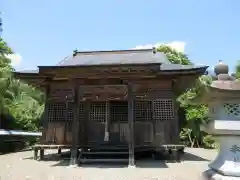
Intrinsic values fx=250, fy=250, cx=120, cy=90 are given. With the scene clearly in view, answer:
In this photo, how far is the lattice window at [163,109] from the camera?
10805 mm

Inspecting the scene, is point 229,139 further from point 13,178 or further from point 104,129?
point 104,129

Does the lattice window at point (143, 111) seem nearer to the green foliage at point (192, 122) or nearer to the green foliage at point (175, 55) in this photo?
the green foliage at point (192, 122)

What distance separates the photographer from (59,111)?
11.9 metres

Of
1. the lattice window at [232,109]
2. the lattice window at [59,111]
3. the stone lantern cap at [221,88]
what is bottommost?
the lattice window at [59,111]

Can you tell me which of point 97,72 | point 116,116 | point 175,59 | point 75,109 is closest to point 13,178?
point 75,109

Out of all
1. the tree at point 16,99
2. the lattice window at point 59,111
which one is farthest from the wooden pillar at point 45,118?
the tree at point 16,99

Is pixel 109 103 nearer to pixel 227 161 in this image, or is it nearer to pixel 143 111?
pixel 143 111

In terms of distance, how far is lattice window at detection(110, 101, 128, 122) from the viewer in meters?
11.5

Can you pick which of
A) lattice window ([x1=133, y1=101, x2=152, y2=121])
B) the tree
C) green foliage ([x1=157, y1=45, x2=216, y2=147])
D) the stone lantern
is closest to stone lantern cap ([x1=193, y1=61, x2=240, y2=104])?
the stone lantern

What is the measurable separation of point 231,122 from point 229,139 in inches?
13.8

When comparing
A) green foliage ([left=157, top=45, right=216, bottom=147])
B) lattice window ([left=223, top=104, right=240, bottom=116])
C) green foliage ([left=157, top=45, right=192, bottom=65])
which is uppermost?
green foliage ([left=157, top=45, right=192, bottom=65])

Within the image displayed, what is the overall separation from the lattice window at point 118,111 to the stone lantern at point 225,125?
21.1 feet

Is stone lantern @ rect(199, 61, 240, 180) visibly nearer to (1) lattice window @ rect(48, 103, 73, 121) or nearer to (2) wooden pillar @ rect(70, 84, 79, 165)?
(2) wooden pillar @ rect(70, 84, 79, 165)

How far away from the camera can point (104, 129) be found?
11281 mm
